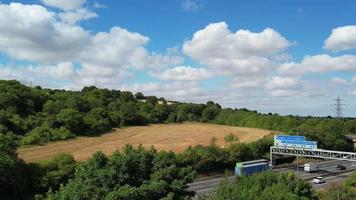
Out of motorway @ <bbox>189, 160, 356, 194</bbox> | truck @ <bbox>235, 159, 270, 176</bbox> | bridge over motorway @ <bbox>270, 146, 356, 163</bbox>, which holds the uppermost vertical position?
bridge over motorway @ <bbox>270, 146, 356, 163</bbox>

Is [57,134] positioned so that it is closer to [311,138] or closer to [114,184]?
[311,138]

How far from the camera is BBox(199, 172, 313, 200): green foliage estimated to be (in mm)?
37438

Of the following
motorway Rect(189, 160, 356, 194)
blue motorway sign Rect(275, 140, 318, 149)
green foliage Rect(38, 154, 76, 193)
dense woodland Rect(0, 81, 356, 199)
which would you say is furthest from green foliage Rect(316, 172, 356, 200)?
green foliage Rect(38, 154, 76, 193)

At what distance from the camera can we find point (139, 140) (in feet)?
407

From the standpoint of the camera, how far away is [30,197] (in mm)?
64000

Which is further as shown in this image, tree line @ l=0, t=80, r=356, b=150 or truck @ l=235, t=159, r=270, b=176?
tree line @ l=0, t=80, r=356, b=150

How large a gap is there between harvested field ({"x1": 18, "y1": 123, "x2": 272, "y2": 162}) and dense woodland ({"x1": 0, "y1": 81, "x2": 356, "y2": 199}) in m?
3.85

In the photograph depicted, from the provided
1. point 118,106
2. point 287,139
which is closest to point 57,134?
point 118,106

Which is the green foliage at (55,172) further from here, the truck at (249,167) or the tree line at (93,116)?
the truck at (249,167)

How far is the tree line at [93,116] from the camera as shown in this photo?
107m

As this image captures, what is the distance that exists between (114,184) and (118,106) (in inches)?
4869

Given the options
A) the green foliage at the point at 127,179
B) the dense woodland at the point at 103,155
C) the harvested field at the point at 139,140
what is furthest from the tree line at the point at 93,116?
the green foliage at the point at 127,179

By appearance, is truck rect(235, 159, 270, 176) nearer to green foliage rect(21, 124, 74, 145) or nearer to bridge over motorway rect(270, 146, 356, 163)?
bridge over motorway rect(270, 146, 356, 163)

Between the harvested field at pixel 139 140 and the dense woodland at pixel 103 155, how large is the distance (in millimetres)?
3855
